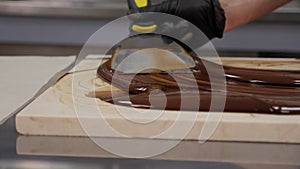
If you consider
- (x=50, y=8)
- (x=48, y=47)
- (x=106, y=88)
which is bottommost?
(x=48, y=47)

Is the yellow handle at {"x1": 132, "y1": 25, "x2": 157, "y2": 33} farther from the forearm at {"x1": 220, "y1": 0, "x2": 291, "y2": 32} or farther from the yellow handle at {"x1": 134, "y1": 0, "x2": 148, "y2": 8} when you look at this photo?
the forearm at {"x1": 220, "y1": 0, "x2": 291, "y2": 32}

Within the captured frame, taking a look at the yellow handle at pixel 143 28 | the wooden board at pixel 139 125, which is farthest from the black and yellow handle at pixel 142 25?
the wooden board at pixel 139 125

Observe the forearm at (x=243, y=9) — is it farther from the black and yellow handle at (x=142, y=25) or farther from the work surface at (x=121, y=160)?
the work surface at (x=121, y=160)

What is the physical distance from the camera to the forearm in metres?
1.00

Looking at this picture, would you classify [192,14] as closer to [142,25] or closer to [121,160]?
[142,25]

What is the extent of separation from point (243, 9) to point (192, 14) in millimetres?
203

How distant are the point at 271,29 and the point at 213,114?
95 centimetres

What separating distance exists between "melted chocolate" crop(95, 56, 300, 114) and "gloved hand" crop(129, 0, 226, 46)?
80 millimetres

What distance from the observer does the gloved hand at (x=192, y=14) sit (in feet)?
2.75

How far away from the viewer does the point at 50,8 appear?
1557 millimetres

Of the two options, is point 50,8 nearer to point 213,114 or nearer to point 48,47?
point 48,47

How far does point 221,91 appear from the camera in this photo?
71 cm

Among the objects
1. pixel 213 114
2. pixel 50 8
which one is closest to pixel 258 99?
pixel 213 114

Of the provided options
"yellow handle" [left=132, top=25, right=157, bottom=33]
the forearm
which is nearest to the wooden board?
"yellow handle" [left=132, top=25, right=157, bottom=33]
